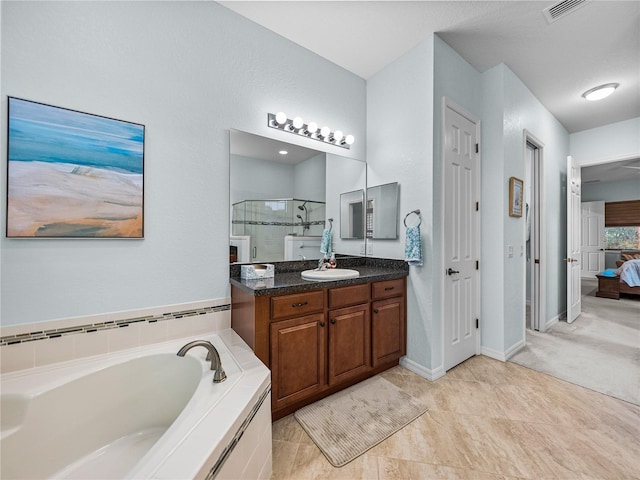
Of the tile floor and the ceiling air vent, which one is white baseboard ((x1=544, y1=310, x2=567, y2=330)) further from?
the ceiling air vent

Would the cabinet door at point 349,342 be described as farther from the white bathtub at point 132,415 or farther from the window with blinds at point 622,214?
the window with blinds at point 622,214

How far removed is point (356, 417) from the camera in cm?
171

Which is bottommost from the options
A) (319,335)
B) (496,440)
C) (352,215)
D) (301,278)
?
(496,440)

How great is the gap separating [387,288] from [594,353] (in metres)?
2.32

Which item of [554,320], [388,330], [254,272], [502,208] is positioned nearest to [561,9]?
[502,208]

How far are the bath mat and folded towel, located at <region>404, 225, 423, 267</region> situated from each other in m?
1.00

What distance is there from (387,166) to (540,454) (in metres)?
2.24

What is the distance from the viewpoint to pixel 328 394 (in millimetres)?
1943

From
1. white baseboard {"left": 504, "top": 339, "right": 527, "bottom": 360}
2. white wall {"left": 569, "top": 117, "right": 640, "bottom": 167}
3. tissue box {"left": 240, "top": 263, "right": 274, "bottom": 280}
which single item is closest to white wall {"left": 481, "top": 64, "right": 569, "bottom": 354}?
white baseboard {"left": 504, "top": 339, "right": 527, "bottom": 360}

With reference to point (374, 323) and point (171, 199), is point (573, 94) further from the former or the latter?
point (171, 199)

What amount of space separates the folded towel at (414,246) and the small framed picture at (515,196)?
1128 mm

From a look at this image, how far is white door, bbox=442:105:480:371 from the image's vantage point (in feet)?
7.50

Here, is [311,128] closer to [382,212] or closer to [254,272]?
[382,212]

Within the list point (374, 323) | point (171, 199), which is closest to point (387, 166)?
point (374, 323)
